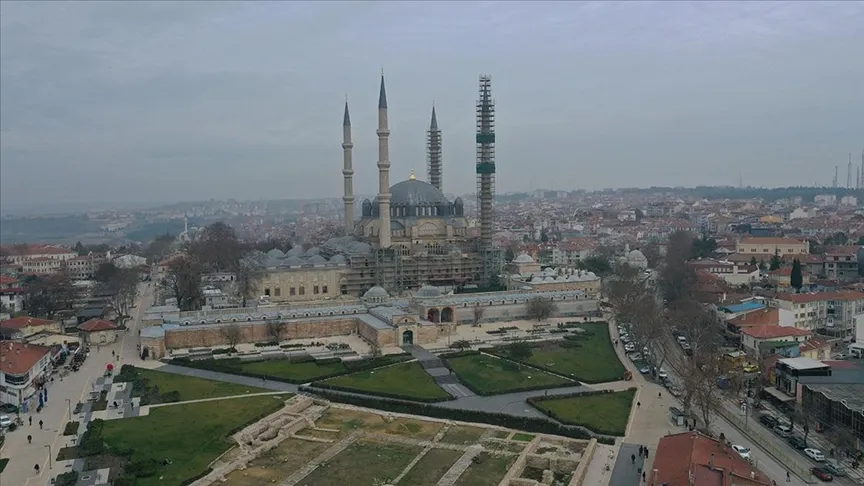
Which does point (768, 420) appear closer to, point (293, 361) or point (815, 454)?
point (815, 454)

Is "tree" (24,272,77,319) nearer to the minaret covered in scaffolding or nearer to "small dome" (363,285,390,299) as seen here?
"small dome" (363,285,390,299)

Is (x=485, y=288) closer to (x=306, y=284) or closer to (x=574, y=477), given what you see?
(x=306, y=284)

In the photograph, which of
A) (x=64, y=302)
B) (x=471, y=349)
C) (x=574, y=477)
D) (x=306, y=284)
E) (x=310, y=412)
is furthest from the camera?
(x=306, y=284)

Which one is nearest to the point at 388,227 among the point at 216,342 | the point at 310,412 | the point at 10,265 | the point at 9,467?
the point at 216,342

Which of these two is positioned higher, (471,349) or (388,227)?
(388,227)

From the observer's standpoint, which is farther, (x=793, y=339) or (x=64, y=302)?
(x=64, y=302)

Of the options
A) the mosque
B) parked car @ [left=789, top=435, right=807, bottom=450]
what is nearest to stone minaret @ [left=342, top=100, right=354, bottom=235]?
the mosque

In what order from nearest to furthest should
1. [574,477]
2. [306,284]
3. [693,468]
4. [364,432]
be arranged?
[693,468] < [574,477] < [364,432] < [306,284]
